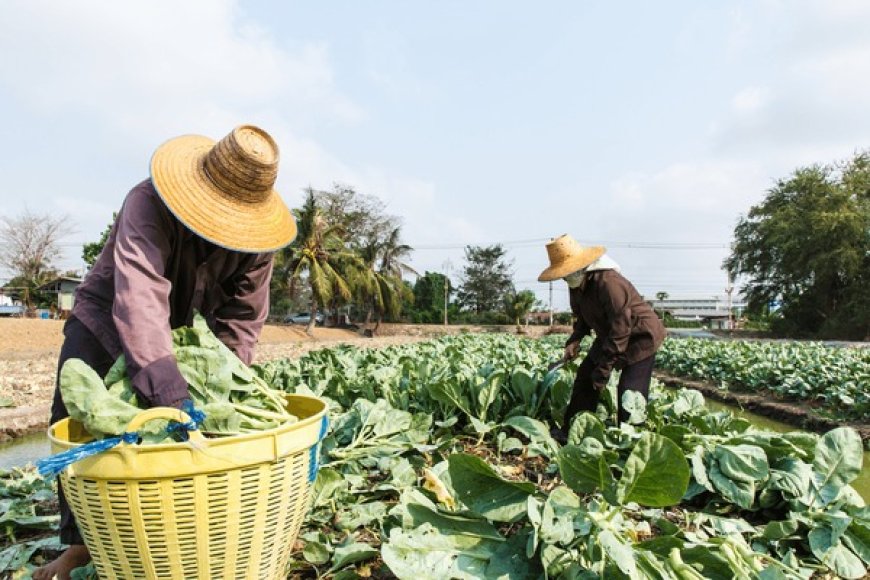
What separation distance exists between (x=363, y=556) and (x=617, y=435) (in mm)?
1378

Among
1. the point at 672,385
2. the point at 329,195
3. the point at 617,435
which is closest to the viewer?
the point at 617,435

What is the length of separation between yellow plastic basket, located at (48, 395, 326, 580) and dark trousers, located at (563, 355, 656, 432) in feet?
7.63

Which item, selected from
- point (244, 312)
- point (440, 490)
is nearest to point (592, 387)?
point (440, 490)

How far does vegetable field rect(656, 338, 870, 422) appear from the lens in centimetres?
657

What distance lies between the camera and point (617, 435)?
2605 millimetres

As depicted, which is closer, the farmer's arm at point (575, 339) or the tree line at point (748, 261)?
the farmer's arm at point (575, 339)

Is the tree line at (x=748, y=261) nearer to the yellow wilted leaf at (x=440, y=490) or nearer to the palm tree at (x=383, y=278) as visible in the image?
the palm tree at (x=383, y=278)

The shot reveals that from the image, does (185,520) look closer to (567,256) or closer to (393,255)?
(567,256)

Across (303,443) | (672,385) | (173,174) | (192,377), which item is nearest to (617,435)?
(303,443)

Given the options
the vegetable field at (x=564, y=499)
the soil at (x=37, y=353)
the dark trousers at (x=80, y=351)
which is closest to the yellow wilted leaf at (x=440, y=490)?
the vegetable field at (x=564, y=499)

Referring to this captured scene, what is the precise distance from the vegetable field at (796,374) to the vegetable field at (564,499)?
4.54 metres

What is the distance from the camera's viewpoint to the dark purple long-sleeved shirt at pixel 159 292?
150 cm

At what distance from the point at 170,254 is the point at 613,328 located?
2454 millimetres

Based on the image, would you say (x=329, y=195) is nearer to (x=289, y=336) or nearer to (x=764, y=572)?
(x=289, y=336)
